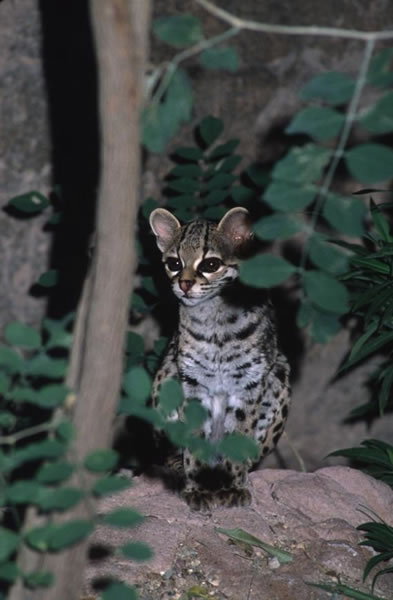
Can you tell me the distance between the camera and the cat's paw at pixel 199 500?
450 cm

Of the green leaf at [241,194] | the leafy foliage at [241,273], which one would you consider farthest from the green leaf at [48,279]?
the leafy foliage at [241,273]

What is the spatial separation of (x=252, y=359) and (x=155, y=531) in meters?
1.08

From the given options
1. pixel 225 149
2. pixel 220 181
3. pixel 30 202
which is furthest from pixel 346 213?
pixel 30 202

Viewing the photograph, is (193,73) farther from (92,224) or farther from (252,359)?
(252,359)

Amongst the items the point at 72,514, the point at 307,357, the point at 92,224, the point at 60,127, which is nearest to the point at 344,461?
the point at 307,357

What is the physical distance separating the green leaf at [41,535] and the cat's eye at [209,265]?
2.45 metres

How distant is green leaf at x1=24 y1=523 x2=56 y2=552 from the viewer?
84.9 inches

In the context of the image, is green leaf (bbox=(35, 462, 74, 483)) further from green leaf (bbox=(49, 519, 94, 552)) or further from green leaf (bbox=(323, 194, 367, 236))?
green leaf (bbox=(323, 194, 367, 236))

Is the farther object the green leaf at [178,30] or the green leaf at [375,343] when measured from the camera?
the green leaf at [375,343]

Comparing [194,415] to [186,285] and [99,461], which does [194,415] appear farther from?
[186,285]

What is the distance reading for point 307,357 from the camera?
242 inches

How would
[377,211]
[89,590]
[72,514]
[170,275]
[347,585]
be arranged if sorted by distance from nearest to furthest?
[72,514] → [89,590] → [347,585] → [170,275] → [377,211]

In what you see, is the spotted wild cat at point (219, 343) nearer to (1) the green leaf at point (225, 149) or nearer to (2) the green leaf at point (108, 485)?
(1) the green leaf at point (225, 149)

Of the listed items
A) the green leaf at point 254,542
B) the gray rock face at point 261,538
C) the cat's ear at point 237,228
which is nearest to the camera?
the gray rock face at point 261,538
